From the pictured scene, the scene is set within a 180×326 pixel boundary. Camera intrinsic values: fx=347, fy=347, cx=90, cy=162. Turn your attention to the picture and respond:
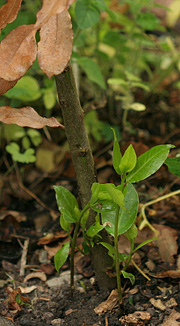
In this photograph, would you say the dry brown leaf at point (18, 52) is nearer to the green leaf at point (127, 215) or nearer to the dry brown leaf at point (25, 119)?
the dry brown leaf at point (25, 119)

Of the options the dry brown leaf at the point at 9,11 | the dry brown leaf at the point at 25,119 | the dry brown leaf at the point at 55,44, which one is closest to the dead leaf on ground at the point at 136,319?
the dry brown leaf at the point at 25,119

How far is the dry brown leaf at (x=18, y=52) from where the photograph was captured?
Answer: 2.08 feet

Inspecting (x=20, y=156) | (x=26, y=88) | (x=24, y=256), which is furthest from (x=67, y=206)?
(x=26, y=88)

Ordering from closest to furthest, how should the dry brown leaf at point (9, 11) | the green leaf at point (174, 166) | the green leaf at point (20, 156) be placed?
the dry brown leaf at point (9, 11)
the green leaf at point (174, 166)
the green leaf at point (20, 156)

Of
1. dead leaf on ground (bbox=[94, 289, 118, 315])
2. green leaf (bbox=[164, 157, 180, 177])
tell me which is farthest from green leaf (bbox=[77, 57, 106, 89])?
dead leaf on ground (bbox=[94, 289, 118, 315])

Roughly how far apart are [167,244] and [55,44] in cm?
72

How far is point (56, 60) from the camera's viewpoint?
1.94ft

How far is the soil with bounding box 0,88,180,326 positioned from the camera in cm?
88

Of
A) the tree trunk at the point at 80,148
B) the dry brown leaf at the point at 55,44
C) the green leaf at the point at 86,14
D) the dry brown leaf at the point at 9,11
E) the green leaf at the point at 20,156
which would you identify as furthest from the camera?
the green leaf at the point at 20,156

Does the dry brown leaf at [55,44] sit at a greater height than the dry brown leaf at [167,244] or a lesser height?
greater

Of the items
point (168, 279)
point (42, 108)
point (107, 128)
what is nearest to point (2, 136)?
point (42, 108)

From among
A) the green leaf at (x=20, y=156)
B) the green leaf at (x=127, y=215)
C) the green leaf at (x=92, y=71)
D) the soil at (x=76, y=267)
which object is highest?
the green leaf at (x=92, y=71)

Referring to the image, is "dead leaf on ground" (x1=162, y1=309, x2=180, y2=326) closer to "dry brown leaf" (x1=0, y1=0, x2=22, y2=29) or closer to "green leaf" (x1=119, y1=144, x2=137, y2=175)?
"green leaf" (x1=119, y1=144, x2=137, y2=175)

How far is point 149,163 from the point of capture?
76cm
